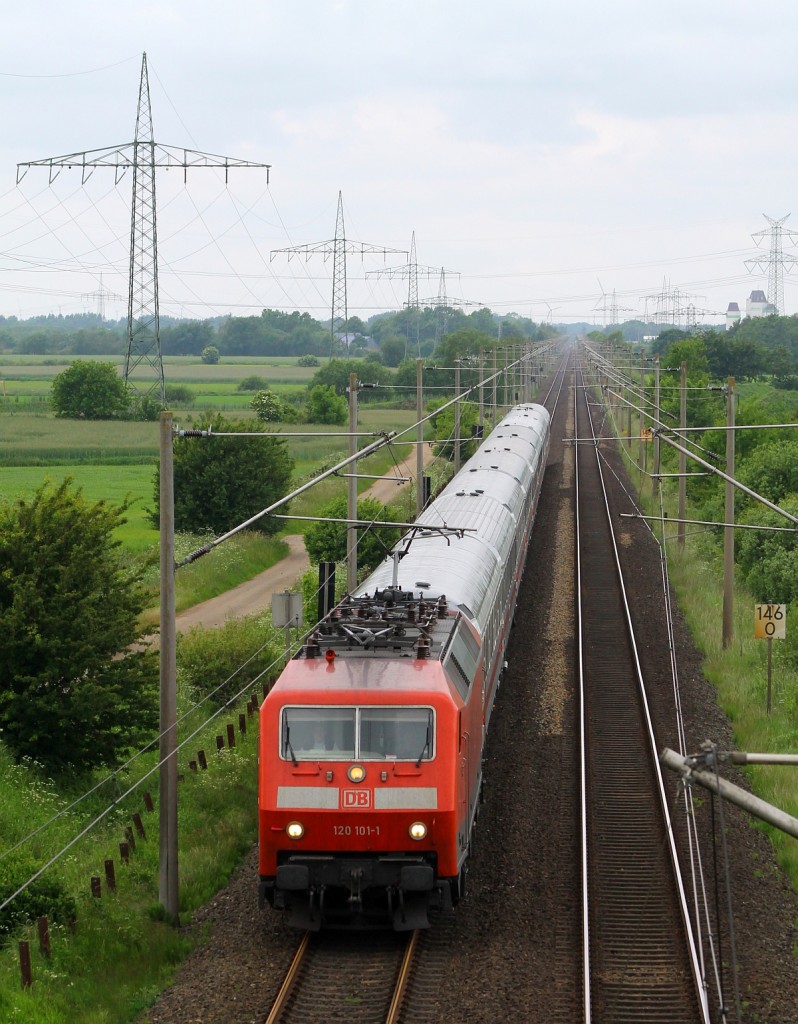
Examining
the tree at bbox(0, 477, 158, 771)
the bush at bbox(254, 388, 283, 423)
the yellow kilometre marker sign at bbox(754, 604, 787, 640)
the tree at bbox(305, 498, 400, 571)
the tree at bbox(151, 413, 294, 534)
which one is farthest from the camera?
the bush at bbox(254, 388, 283, 423)

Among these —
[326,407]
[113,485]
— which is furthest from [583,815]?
[326,407]

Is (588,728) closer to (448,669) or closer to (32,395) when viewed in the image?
(448,669)

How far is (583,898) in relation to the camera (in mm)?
15414

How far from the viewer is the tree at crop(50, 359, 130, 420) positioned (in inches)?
3430

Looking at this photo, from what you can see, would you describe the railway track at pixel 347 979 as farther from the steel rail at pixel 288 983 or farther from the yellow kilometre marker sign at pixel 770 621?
the yellow kilometre marker sign at pixel 770 621

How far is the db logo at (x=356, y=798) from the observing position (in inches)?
534

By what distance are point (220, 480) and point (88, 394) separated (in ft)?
137

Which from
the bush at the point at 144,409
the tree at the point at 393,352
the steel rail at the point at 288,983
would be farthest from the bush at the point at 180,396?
the steel rail at the point at 288,983

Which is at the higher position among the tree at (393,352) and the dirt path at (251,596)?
the tree at (393,352)

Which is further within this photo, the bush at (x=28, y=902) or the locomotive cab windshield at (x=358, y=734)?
the bush at (x=28, y=902)

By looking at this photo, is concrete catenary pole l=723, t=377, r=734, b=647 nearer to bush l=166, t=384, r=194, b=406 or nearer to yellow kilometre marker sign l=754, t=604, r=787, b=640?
yellow kilometre marker sign l=754, t=604, r=787, b=640

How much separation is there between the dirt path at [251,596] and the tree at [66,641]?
9968 millimetres

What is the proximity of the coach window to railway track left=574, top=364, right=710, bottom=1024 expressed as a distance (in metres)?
3.51

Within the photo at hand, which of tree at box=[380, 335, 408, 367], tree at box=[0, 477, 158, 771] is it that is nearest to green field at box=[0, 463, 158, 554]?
tree at box=[0, 477, 158, 771]
